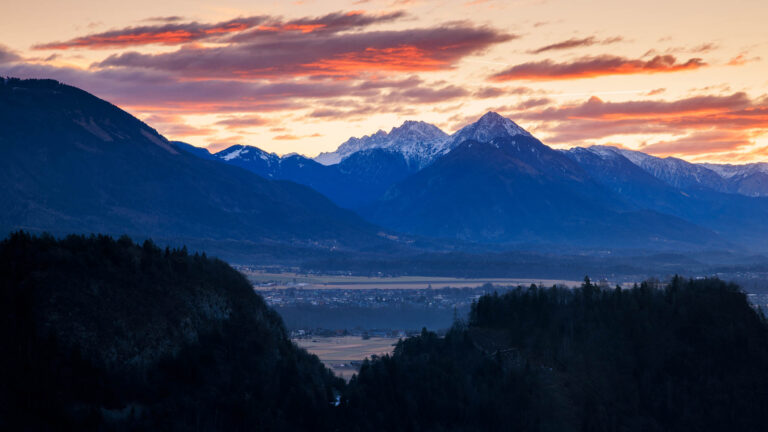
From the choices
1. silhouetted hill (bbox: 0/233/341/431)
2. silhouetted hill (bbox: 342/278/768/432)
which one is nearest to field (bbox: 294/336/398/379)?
silhouetted hill (bbox: 342/278/768/432)

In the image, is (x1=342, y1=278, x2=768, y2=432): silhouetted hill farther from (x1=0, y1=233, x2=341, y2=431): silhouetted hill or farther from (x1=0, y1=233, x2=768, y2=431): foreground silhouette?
(x1=0, y1=233, x2=341, y2=431): silhouetted hill

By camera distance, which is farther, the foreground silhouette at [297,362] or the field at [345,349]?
the field at [345,349]

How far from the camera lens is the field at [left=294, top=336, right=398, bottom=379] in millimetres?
148000

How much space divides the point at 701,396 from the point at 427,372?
92.3ft

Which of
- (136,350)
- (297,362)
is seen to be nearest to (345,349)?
(297,362)

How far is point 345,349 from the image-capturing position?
571 feet

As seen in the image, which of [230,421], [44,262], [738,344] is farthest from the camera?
[738,344]

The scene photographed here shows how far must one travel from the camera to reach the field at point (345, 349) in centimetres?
14800

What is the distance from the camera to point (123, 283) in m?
106

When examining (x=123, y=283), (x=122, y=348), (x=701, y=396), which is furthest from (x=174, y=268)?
(x=701, y=396)

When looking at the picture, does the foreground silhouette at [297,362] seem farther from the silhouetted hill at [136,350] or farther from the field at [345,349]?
the field at [345,349]

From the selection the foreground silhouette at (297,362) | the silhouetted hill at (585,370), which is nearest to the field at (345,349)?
the foreground silhouette at (297,362)

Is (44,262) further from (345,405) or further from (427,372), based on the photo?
(427,372)

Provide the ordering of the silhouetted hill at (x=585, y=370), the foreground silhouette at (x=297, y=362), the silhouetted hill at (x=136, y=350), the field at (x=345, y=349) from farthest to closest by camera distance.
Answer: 1. the field at (x=345, y=349)
2. the silhouetted hill at (x=585, y=370)
3. the foreground silhouette at (x=297, y=362)
4. the silhouetted hill at (x=136, y=350)
